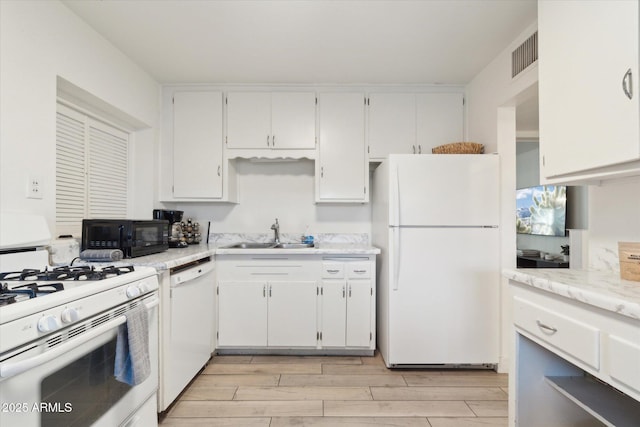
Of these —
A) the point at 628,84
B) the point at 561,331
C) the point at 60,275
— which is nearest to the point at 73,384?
the point at 60,275

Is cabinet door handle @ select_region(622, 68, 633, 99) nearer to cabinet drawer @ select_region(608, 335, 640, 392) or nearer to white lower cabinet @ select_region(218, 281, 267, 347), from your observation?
cabinet drawer @ select_region(608, 335, 640, 392)

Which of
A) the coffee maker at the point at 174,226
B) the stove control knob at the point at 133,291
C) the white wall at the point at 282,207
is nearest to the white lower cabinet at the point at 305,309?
the coffee maker at the point at 174,226

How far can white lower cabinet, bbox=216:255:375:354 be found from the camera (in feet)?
8.34

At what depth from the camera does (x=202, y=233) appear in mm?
3096

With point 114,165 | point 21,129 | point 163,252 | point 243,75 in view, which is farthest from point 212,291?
point 243,75

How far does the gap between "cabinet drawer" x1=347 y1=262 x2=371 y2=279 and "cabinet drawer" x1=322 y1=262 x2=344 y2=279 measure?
67 mm

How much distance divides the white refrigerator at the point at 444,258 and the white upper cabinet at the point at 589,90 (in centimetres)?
84

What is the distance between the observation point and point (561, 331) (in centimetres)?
112

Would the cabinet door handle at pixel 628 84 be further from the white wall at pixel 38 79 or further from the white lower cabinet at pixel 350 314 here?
the white wall at pixel 38 79

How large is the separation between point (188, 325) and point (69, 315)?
112cm

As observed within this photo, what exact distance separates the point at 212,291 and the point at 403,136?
2.16 metres

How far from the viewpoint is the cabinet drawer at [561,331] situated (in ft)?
3.25

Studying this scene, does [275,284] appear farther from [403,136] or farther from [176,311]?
[403,136]

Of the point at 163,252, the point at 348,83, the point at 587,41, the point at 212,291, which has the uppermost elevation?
the point at 348,83
